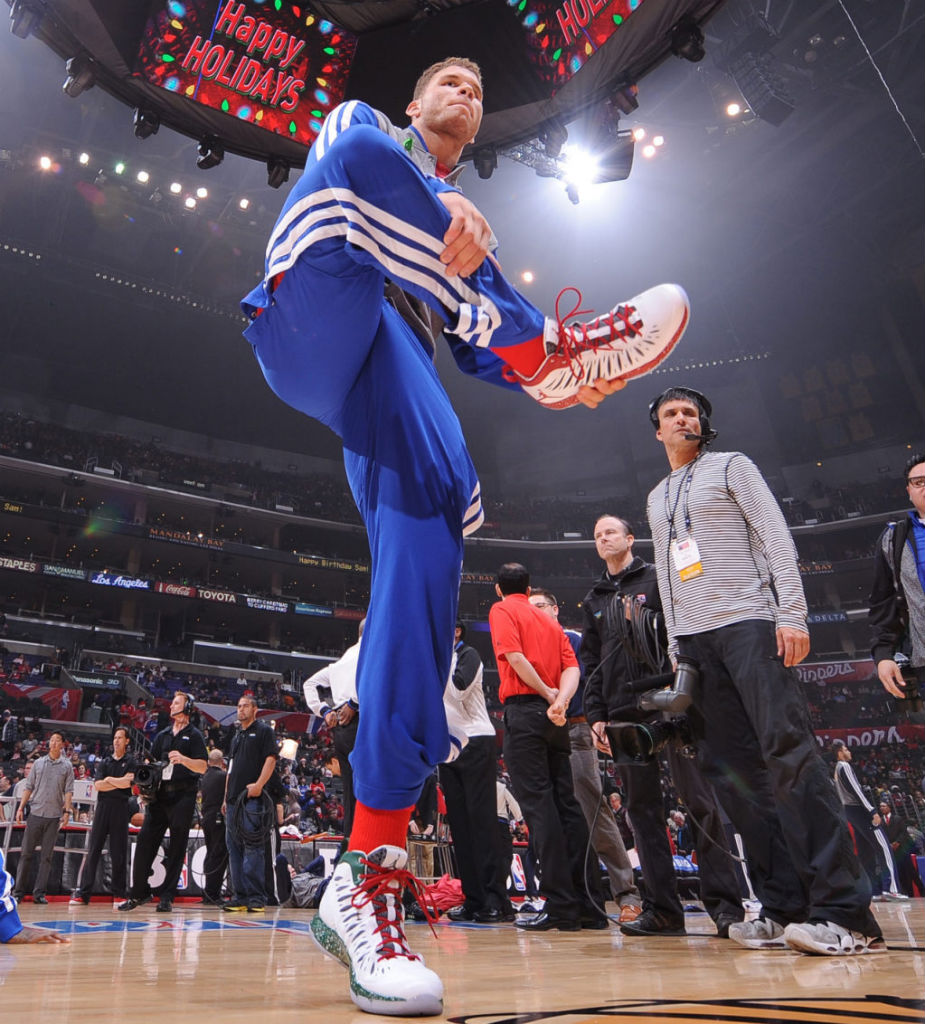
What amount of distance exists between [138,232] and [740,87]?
1691 centimetres

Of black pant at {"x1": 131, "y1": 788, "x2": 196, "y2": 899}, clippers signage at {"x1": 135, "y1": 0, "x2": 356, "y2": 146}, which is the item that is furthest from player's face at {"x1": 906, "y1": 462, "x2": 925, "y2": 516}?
black pant at {"x1": 131, "y1": 788, "x2": 196, "y2": 899}

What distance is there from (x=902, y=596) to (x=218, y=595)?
2195 cm

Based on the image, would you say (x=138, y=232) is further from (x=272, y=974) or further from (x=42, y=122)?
(x=272, y=974)

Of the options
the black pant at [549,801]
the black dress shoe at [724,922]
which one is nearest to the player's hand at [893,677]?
the black dress shoe at [724,922]

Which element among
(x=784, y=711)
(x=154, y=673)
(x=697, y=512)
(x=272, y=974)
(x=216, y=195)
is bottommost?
(x=272, y=974)

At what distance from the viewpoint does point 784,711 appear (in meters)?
1.99

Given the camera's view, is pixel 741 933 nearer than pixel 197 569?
Yes

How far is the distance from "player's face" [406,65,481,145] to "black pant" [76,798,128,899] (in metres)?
6.63

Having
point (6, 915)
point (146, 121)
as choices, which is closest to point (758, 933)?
point (6, 915)

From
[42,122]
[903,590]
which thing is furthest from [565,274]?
[903,590]

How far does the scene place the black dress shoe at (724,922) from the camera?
257cm

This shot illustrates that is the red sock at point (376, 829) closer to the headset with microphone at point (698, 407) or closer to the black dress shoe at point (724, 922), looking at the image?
the headset with microphone at point (698, 407)

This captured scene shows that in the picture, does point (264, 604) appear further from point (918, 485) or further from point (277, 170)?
point (918, 485)

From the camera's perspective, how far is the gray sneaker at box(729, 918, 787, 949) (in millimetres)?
2156
